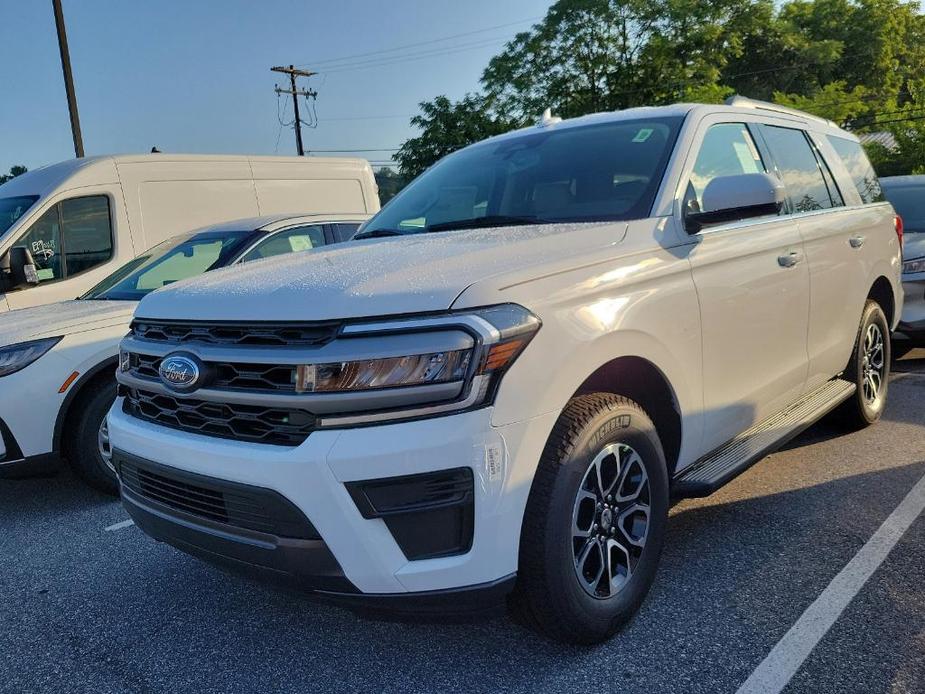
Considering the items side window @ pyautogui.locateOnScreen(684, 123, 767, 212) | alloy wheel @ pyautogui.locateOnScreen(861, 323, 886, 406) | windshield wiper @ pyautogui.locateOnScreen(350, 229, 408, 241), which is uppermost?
side window @ pyautogui.locateOnScreen(684, 123, 767, 212)

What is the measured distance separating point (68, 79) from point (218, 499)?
17.7 metres

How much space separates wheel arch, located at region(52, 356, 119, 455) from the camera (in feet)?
13.4

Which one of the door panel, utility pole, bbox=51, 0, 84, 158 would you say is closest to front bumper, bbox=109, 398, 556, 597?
the door panel

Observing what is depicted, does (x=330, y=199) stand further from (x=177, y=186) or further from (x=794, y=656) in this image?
(x=794, y=656)

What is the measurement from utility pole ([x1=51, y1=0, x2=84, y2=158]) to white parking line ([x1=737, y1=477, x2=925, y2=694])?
17.5 metres

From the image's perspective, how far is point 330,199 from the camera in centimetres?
849

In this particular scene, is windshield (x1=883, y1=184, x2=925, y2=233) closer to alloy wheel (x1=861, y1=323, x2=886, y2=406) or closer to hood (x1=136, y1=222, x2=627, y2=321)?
alloy wheel (x1=861, y1=323, x2=886, y2=406)

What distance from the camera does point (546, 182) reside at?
130 inches

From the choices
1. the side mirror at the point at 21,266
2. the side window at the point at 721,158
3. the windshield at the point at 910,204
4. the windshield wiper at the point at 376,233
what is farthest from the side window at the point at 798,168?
the side mirror at the point at 21,266

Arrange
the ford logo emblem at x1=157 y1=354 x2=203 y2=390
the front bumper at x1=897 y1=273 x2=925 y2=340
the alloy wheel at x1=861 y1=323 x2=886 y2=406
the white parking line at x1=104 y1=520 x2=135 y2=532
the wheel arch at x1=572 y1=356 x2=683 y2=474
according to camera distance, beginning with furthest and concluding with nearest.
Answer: the front bumper at x1=897 y1=273 x2=925 y2=340, the alloy wheel at x1=861 y1=323 x2=886 y2=406, the white parking line at x1=104 y1=520 x2=135 y2=532, the wheel arch at x1=572 y1=356 x2=683 y2=474, the ford logo emblem at x1=157 y1=354 x2=203 y2=390

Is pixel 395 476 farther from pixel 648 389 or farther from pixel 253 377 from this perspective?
pixel 648 389

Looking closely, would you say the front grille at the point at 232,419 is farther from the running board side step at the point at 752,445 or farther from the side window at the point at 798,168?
the side window at the point at 798,168

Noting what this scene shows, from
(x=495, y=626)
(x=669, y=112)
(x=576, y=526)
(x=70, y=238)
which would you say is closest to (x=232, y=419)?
(x=576, y=526)

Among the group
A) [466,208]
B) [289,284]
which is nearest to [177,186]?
[466,208]
